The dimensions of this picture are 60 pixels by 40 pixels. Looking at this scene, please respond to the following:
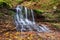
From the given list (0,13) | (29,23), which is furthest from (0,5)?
(29,23)

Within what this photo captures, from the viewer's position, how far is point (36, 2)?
1692 centimetres

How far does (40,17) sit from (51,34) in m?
2.27

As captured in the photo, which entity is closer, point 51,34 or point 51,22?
point 51,34

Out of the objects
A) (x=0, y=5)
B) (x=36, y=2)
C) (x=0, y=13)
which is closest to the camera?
(x=0, y=13)

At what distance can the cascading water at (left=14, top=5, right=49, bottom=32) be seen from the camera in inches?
424

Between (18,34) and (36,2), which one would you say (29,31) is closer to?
(18,34)

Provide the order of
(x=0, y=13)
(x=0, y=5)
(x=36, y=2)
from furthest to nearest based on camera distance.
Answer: (x=36, y=2), (x=0, y=5), (x=0, y=13)

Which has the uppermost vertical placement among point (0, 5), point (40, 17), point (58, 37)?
point (0, 5)

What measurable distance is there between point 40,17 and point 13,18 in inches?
79.2

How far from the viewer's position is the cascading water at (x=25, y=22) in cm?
1078

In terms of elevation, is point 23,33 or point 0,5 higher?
point 0,5

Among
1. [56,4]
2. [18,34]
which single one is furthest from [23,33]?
[56,4]

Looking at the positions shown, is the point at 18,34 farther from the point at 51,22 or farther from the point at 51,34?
the point at 51,22

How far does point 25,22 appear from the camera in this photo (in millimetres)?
11633
